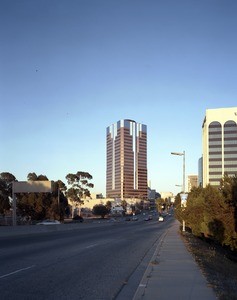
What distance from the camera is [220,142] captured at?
173500 millimetres

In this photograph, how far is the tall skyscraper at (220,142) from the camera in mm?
172125

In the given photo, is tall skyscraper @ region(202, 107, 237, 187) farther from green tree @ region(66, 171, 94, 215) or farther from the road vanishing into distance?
the road vanishing into distance

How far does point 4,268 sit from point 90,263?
11.6ft

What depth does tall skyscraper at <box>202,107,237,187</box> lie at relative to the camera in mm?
172125

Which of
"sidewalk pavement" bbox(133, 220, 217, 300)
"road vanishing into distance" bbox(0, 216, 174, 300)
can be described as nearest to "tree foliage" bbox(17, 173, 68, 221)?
"road vanishing into distance" bbox(0, 216, 174, 300)

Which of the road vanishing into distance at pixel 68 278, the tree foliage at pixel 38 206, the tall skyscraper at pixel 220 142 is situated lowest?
the tree foliage at pixel 38 206

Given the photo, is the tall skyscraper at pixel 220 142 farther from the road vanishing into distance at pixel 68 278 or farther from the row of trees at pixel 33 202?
the road vanishing into distance at pixel 68 278

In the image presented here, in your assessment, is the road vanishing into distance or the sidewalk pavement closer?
the sidewalk pavement

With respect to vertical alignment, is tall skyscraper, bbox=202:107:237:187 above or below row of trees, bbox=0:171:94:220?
above

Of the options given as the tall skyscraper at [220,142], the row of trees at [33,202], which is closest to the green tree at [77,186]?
the row of trees at [33,202]

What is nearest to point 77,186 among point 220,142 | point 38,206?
point 38,206

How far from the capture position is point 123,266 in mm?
16750

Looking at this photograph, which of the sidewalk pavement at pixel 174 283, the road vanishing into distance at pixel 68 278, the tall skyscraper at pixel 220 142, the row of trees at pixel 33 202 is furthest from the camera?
the tall skyscraper at pixel 220 142

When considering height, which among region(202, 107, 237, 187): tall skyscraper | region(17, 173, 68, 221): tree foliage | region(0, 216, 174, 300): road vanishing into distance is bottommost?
region(17, 173, 68, 221): tree foliage
